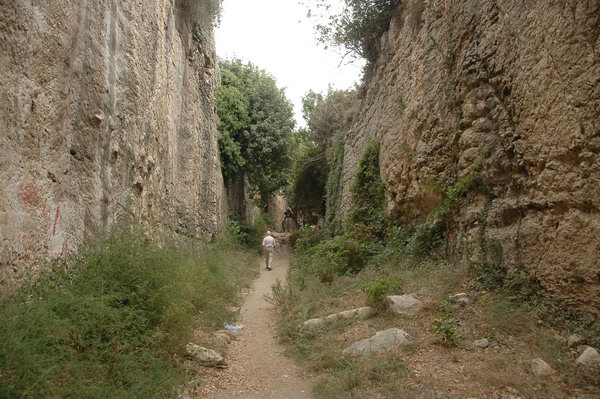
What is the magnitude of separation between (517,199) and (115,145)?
6.01 m

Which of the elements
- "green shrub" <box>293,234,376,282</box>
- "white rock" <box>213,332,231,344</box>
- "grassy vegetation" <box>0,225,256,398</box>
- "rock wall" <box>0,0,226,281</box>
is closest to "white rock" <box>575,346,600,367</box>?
"grassy vegetation" <box>0,225,256,398</box>

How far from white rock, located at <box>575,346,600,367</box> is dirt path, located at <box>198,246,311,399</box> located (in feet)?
8.87

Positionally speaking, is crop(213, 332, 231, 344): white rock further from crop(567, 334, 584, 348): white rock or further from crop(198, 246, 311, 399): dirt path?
crop(567, 334, 584, 348): white rock

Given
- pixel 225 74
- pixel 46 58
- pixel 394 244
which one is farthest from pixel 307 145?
pixel 46 58

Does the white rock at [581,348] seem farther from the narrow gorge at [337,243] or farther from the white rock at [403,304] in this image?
the white rock at [403,304]

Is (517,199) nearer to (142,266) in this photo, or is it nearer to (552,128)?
(552,128)

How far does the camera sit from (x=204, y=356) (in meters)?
5.02

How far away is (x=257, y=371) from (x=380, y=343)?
5.23ft

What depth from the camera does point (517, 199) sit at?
5.91m

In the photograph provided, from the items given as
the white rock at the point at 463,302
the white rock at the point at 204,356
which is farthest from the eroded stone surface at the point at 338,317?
the white rock at the point at 204,356

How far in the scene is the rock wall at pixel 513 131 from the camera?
180 inches

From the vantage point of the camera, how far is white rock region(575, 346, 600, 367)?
378 centimetres

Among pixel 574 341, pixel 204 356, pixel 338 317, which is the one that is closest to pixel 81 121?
pixel 204 356

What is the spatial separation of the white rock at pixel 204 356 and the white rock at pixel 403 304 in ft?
8.27
